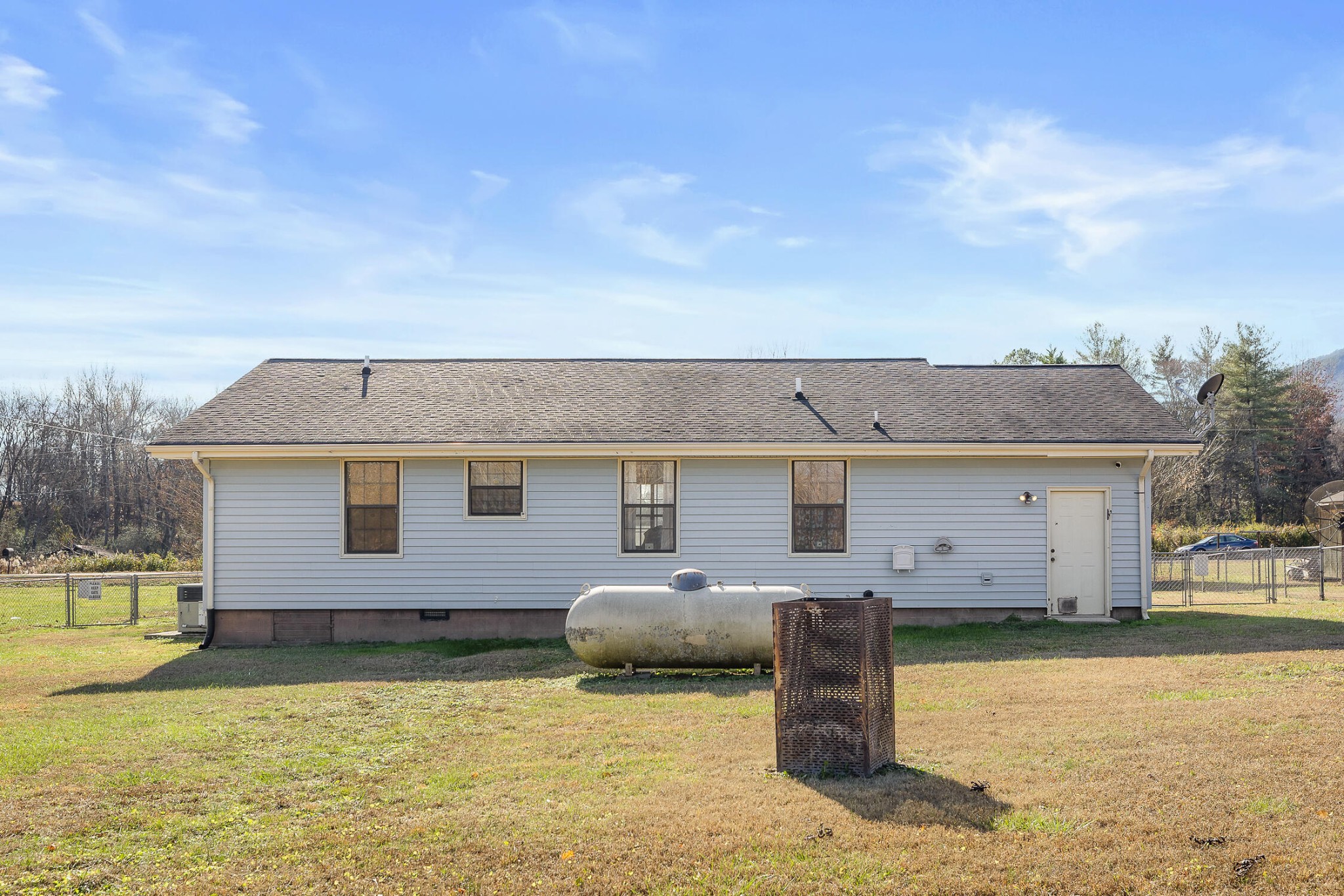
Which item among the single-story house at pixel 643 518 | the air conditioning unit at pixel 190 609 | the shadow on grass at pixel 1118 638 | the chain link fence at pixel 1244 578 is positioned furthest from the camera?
the chain link fence at pixel 1244 578

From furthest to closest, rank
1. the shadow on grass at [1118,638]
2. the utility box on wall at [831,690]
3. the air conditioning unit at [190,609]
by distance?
the air conditioning unit at [190,609] < the shadow on grass at [1118,638] < the utility box on wall at [831,690]

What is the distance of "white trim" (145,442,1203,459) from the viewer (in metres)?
15.5

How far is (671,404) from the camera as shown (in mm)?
17109

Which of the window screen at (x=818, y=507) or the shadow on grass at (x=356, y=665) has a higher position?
the window screen at (x=818, y=507)

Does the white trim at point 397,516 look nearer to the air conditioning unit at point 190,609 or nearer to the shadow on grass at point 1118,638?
the air conditioning unit at point 190,609

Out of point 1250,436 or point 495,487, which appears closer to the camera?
point 495,487

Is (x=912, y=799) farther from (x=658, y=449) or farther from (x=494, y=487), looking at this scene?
(x=494, y=487)

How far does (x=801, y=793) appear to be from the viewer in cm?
641

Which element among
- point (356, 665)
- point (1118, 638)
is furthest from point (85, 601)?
point (1118, 638)

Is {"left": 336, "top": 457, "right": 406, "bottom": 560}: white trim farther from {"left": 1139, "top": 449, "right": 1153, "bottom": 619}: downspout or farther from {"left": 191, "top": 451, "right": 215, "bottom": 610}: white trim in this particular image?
{"left": 1139, "top": 449, "right": 1153, "bottom": 619}: downspout

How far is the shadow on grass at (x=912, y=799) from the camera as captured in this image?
5.81 meters

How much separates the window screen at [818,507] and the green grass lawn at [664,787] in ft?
13.8

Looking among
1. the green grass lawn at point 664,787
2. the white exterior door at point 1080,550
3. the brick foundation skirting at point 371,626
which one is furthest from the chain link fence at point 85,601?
the white exterior door at point 1080,550

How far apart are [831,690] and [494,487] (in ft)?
32.0
